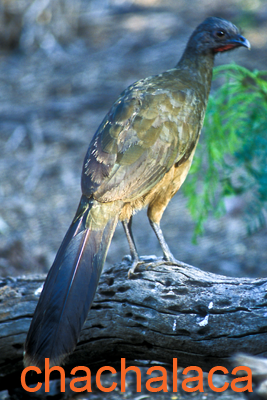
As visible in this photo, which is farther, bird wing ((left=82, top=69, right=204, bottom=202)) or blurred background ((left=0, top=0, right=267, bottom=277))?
blurred background ((left=0, top=0, right=267, bottom=277))

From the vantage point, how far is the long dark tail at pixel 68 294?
2.34m

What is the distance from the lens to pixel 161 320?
2.68 meters

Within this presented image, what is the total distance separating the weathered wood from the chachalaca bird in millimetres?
369

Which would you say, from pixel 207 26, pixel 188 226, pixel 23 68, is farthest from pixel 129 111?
pixel 23 68

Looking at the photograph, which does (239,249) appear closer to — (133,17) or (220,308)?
(220,308)

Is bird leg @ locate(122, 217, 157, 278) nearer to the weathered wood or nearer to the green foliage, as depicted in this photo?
the weathered wood

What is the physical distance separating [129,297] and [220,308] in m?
0.56

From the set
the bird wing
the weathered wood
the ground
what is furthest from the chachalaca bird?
the ground

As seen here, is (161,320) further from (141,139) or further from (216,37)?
(216,37)

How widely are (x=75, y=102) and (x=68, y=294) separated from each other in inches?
210

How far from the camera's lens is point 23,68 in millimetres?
8195

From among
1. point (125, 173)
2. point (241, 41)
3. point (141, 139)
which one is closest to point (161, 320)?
point (125, 173)

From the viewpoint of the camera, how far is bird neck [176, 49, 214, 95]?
11.6 feet

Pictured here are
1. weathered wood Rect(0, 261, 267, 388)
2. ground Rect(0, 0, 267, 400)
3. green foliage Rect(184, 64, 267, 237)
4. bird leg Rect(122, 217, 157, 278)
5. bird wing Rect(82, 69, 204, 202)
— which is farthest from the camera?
ground Rect(0, 0, 267, 400)
